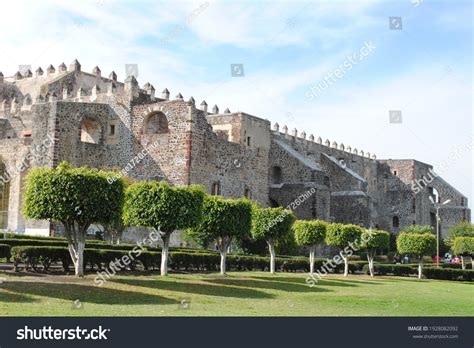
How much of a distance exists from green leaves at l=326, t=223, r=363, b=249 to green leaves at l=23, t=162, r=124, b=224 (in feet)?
50.1

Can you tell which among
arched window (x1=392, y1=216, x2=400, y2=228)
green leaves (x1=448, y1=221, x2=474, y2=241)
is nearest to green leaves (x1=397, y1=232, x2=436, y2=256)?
green leaves (x1=448, y1=221, x2=474, y2=241)

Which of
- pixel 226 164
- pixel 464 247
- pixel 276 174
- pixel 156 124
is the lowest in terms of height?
pixel 464 247

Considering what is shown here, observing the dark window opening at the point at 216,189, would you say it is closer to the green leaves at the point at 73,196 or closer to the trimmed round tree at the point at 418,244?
the trimmed round tree at the point at 418,244

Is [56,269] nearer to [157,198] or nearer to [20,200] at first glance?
[157,198]

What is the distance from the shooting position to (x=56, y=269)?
2009 centimetres

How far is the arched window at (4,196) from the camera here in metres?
35.5

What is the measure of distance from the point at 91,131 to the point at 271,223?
17.2 m

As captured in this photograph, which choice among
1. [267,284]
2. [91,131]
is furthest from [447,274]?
[91,131]

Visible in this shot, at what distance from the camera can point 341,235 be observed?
101 feet

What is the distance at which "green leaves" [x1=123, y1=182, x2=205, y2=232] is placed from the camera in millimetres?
20000

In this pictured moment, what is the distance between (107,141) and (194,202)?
18187 millimetres

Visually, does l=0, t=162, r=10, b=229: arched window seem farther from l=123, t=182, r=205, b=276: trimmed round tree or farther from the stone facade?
l=123, t=182, r=205, b=276: trimmed round tree

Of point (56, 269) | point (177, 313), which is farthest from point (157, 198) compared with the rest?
point (177, 313)

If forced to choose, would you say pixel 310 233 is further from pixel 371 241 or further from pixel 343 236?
pixel 371 241
